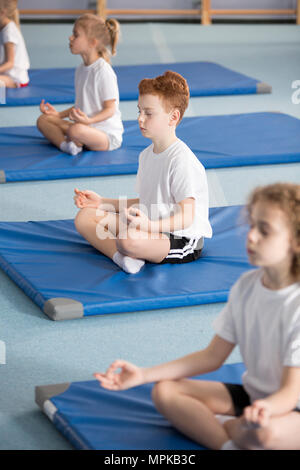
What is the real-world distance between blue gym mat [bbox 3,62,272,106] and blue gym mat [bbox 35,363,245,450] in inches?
170

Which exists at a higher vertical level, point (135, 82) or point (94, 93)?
point (94, 93)

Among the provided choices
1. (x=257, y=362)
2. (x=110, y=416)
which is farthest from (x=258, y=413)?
(x=110, y=416)

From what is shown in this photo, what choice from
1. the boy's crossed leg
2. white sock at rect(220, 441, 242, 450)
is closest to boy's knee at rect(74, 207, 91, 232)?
the boy's crossed leg

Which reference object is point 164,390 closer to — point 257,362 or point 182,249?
point 257,362

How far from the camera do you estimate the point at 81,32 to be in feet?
15.2

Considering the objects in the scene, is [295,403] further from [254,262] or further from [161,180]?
[161,180]

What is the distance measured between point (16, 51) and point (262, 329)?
16.9 ft

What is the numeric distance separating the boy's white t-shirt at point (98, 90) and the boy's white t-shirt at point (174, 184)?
1545 millimetres

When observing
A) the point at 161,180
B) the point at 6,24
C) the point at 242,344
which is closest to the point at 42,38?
the point at 6,24

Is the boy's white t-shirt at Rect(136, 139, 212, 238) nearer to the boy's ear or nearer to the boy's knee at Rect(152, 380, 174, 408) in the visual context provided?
the boy's ear

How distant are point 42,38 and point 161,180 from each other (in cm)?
732

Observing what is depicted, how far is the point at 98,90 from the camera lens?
4.73 m

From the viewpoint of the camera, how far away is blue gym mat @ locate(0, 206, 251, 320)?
295 centimetres

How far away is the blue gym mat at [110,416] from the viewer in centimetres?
209
